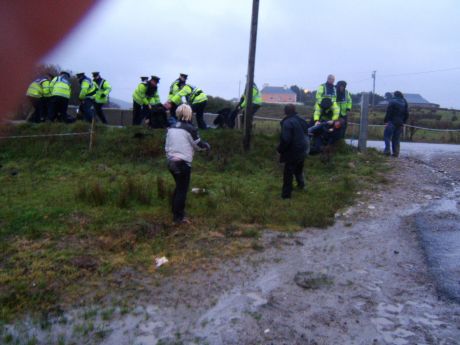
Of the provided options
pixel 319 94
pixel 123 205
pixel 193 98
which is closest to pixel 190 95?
pixel 193 98

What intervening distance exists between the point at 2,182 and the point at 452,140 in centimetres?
1971

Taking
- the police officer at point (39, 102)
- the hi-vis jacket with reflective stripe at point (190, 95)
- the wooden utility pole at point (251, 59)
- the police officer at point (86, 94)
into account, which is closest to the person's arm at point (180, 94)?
the hi-vis jacket with reflective stripe at point (190, 95)

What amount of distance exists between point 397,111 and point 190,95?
5.48 metres

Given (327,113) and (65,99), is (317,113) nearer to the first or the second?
(327,113)

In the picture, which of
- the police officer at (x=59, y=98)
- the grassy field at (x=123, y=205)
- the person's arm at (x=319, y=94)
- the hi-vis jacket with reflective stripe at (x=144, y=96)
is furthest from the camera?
the hi-vis jacket with reflective stripe at (x=144, y=96)

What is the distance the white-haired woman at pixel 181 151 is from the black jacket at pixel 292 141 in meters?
1.91

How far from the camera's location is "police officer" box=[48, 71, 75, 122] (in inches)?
511

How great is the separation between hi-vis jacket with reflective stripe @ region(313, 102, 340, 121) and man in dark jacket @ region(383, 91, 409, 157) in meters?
1.65

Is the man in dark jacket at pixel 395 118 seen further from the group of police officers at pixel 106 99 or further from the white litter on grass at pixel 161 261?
the white litter on grass at pixel 161 261

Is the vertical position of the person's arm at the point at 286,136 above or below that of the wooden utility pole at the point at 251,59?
below

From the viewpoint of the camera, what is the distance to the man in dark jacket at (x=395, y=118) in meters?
12.4

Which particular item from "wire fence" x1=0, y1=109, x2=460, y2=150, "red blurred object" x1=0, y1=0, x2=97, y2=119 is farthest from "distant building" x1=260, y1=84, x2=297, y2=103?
"red blurred object" x1=0, y1=0, x2=97, y2=119

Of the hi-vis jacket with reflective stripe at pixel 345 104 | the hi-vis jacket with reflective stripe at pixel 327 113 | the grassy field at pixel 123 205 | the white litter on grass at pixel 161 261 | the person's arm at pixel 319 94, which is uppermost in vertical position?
the person's arm at pixel 319 94

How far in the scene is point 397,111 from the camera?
12.4 metres
